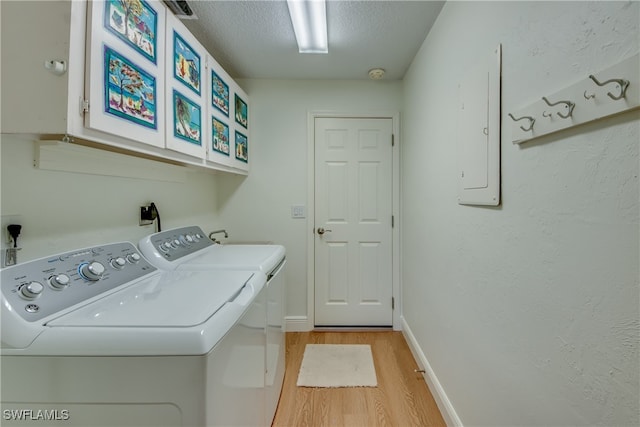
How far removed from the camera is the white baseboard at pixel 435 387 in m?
1.47

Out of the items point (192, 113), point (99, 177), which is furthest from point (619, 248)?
point (99, 177)

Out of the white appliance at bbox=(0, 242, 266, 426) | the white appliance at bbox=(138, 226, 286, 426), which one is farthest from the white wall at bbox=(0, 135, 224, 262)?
the white appliance at bbox=(0, 242, 266, 426)

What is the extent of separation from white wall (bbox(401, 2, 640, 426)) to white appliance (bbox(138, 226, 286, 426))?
967 millimetres

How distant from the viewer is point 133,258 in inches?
48.6

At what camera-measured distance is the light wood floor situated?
1.58 m

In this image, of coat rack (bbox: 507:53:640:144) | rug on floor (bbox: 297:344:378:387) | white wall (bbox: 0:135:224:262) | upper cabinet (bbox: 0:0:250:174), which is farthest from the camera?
rug on floor (bbox: 297:344:378:387)

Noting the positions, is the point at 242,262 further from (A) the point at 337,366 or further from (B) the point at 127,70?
(A) the point at 337,366

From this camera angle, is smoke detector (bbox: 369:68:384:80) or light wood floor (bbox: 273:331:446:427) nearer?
light wood floor (bbox: 273:331:446:427)

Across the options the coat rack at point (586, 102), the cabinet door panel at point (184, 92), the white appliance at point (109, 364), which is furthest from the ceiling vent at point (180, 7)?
the coat rack at point (586, 102)

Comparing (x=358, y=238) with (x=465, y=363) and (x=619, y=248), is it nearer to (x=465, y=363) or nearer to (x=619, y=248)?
(x=465, y=363)

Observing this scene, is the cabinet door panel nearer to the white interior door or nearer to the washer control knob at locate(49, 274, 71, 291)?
the washer control knob at locate(49, 274, 71, 291)

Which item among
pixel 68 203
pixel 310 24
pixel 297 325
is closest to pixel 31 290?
pixel 68 203

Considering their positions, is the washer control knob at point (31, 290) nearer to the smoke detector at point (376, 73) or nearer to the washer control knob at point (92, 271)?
the washer control knob at point (92, 271)

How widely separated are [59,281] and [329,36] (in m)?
1.99
